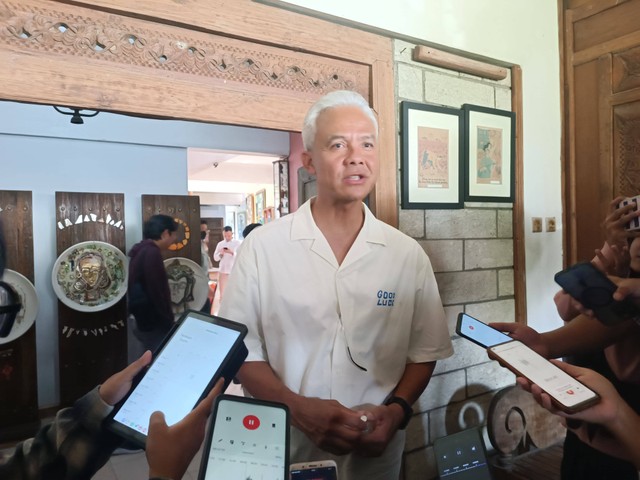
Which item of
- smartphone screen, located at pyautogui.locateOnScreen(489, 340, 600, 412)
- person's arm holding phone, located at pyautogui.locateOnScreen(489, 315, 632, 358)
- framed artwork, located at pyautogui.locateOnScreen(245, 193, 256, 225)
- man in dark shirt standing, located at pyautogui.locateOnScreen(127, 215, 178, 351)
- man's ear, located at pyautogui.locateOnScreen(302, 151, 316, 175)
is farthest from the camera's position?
framed artwork, located at pyautogui.locateOnScreen(245, 193, 256, 225)

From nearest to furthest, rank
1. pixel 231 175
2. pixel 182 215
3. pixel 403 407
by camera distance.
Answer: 1. pixel 403 407
2. pixel 182 215
3. pixel 231 175

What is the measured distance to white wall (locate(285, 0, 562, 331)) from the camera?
1761 mm

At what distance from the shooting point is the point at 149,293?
8.91 ft

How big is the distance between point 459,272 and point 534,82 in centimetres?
98

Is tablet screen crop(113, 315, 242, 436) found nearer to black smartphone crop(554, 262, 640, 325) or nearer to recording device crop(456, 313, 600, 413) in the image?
recording device crop(456, 313, 600, 413)

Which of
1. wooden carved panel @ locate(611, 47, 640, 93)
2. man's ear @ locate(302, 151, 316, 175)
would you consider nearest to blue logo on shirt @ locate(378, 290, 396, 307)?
man's ear @ locate(302, 151, 316, 175)

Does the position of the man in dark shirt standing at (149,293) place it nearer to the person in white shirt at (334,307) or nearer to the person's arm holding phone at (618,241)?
the person in white shirt at (334,307)

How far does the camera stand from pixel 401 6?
1604mm

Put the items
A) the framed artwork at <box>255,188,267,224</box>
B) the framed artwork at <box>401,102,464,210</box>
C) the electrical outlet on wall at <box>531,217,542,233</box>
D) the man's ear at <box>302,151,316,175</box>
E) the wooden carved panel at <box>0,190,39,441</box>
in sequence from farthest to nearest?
1. the framed artwork at <box>255,188,267,224</box>
2. the wooden carved panel at <box>0,190,39,441</box>
3. the electrical outlet on wall at <box>531,217,542,233</box>
4. the framed artwork at <box>401,102,464,210</box>
5. the man's ear at <box>302,151,316,175</box>

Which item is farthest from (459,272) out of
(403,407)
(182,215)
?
(182,215)

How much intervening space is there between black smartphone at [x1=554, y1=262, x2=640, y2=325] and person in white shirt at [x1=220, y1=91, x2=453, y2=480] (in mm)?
396

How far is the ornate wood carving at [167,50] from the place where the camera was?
1.08 metres

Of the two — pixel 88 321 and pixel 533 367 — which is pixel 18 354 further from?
pixel 533 367

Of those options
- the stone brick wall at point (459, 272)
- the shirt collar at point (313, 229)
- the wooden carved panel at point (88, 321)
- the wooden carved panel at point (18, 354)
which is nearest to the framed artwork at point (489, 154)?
the stone brick wall at point (459, 272)
